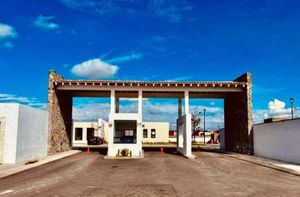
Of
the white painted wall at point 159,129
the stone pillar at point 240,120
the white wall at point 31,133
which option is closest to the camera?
the white wall at point 31,133

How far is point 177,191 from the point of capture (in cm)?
1205

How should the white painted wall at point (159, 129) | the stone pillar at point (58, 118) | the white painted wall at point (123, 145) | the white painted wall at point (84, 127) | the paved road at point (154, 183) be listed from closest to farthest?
1. the paved road at point (154, 183)
2. the white painted wall at point (123, 145)
3. the stone pillar at point (58, 118)
4. the white painted wall at point (84, 127)
5. the white painted wall at point (159, 129)

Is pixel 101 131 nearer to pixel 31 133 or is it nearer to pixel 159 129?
pixel 159 129

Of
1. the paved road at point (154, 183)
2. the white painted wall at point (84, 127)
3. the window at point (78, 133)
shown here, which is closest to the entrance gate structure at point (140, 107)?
the paved road at point (154, 183)

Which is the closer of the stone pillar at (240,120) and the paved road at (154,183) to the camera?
the paved road at (154,183)

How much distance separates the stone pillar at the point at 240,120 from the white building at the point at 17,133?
18.9 metres

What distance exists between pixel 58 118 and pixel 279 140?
20872 mm

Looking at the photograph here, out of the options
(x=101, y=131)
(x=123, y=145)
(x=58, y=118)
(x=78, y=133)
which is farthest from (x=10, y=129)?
(x=78, y=133)

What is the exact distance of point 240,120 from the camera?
31.7m

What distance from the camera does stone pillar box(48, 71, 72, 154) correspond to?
2984cm

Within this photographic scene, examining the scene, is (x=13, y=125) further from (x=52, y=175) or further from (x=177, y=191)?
(x=177, y=191)

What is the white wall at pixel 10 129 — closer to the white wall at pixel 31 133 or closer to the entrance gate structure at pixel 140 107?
the white wall at pixel 31 133

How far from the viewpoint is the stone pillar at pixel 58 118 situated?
2984 cm

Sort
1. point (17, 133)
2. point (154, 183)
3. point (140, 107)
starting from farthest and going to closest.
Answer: point (140, 107)
point (17, 133)
point (154, 183)
